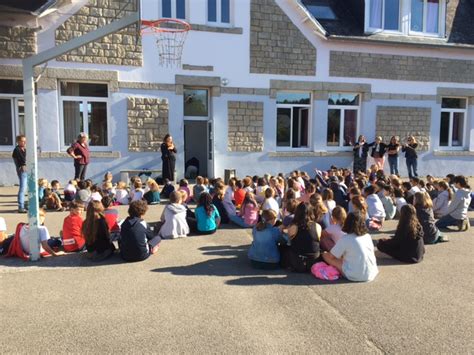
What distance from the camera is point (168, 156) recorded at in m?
12.9

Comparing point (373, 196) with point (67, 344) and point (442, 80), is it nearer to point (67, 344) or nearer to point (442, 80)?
point (67, 344)

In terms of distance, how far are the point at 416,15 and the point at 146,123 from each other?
1162cm

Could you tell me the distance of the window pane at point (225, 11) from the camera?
14117 mm

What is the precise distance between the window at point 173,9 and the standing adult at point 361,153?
308 inches

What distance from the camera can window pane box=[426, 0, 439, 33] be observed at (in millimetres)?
16531

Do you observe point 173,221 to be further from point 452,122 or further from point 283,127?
point 452,122

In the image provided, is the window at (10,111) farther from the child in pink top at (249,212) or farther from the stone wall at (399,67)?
the stone wall at (399,67)

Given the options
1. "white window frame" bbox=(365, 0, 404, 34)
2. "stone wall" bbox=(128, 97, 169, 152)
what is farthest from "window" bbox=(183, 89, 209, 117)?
"white window frame" bbox=(365, 0, 404, 34)

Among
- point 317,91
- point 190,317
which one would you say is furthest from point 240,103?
point 190,317

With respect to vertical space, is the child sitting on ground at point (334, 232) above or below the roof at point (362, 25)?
below

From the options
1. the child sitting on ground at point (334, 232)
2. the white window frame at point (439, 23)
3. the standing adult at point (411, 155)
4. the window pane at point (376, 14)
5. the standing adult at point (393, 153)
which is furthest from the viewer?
the white window frame at point (439, 23)

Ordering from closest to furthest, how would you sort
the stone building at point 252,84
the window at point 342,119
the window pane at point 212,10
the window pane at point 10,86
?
1. the window pane at point 10,86
2. the stone building at point 252,84
3. the window pane at point 212,10
4. the window at point 342,119

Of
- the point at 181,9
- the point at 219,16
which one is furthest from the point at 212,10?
the point at 181,9

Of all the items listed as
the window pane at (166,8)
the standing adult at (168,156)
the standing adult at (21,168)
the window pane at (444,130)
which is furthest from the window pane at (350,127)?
the standing adult at (21,168)
